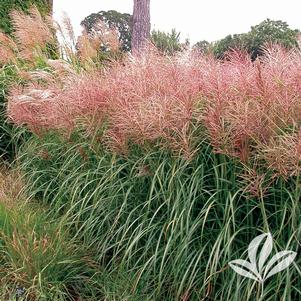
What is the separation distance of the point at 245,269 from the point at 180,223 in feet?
1.38

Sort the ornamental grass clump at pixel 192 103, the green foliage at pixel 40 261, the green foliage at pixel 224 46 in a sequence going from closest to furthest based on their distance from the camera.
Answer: the ornamental grass clump at pixel 192 103 < the green foliage at pixel 40 261 < the green foliage at pixel 224 46

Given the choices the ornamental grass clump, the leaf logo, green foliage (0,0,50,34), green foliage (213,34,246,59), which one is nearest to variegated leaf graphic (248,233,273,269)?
the leaf logo

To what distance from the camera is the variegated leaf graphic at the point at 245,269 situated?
8.62 ft

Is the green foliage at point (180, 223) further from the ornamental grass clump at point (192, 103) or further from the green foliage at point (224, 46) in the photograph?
the green foliage at point (224, 46)

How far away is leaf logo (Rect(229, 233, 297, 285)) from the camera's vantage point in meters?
2.60

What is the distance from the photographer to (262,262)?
8.64ft

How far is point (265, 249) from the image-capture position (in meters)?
2.66

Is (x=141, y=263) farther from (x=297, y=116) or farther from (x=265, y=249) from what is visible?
(x=297, y=116)

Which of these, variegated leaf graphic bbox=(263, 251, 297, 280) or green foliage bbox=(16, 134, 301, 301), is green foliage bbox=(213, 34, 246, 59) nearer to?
green foliage bbox=(16, 134, 301, 301)

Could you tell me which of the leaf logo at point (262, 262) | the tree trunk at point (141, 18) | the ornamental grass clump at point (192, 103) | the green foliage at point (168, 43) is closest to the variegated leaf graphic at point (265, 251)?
the leaf logo at point (262, 262)

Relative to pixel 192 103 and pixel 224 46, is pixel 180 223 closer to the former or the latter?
pixel 192 103

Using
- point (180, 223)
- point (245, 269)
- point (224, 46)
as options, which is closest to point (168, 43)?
point (180, 223)

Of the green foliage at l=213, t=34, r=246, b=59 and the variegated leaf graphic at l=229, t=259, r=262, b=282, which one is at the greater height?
the green foliage at l=213, t=34, r=246, b=59

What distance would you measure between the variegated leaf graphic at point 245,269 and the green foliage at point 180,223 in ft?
0.11
